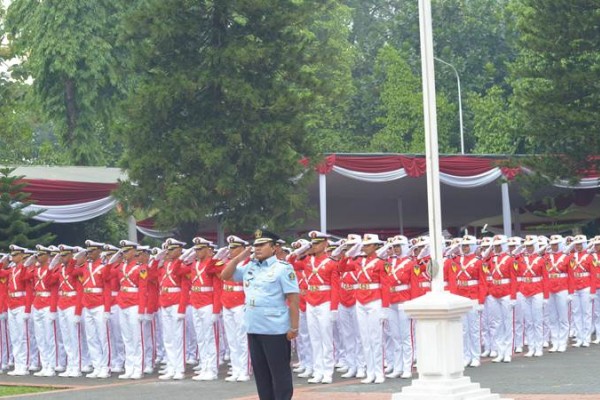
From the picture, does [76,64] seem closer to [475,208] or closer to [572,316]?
[475,208]

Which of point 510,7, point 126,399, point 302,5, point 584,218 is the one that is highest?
point 510,7

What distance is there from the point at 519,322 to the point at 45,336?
7012 millimetres

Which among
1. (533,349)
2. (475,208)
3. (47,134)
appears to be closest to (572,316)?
(533,349)

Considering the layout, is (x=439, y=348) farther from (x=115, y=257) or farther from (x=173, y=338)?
(x=115, y=257)

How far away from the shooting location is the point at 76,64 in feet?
123

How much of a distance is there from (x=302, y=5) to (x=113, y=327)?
295 inches

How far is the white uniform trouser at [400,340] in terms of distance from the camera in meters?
15.9

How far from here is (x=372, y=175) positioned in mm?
26266

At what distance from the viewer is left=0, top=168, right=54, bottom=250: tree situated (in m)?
23.1

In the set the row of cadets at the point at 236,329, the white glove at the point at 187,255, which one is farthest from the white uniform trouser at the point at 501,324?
the white glove at the point at 187,255

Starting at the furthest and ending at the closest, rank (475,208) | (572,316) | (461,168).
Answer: (475,208), (461,168), (572,316)

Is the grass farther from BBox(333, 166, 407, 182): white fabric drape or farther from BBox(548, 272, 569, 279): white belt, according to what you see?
BBox(333, 166, 407, 182): white fabric drape

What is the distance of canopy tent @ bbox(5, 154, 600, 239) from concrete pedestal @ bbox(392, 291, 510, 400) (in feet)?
40.1

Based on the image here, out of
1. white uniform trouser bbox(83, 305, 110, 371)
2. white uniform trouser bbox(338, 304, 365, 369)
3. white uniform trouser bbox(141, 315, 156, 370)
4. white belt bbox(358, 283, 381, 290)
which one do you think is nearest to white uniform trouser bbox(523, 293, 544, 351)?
white uniform trouser bbox(338, 304, 365, 369)
